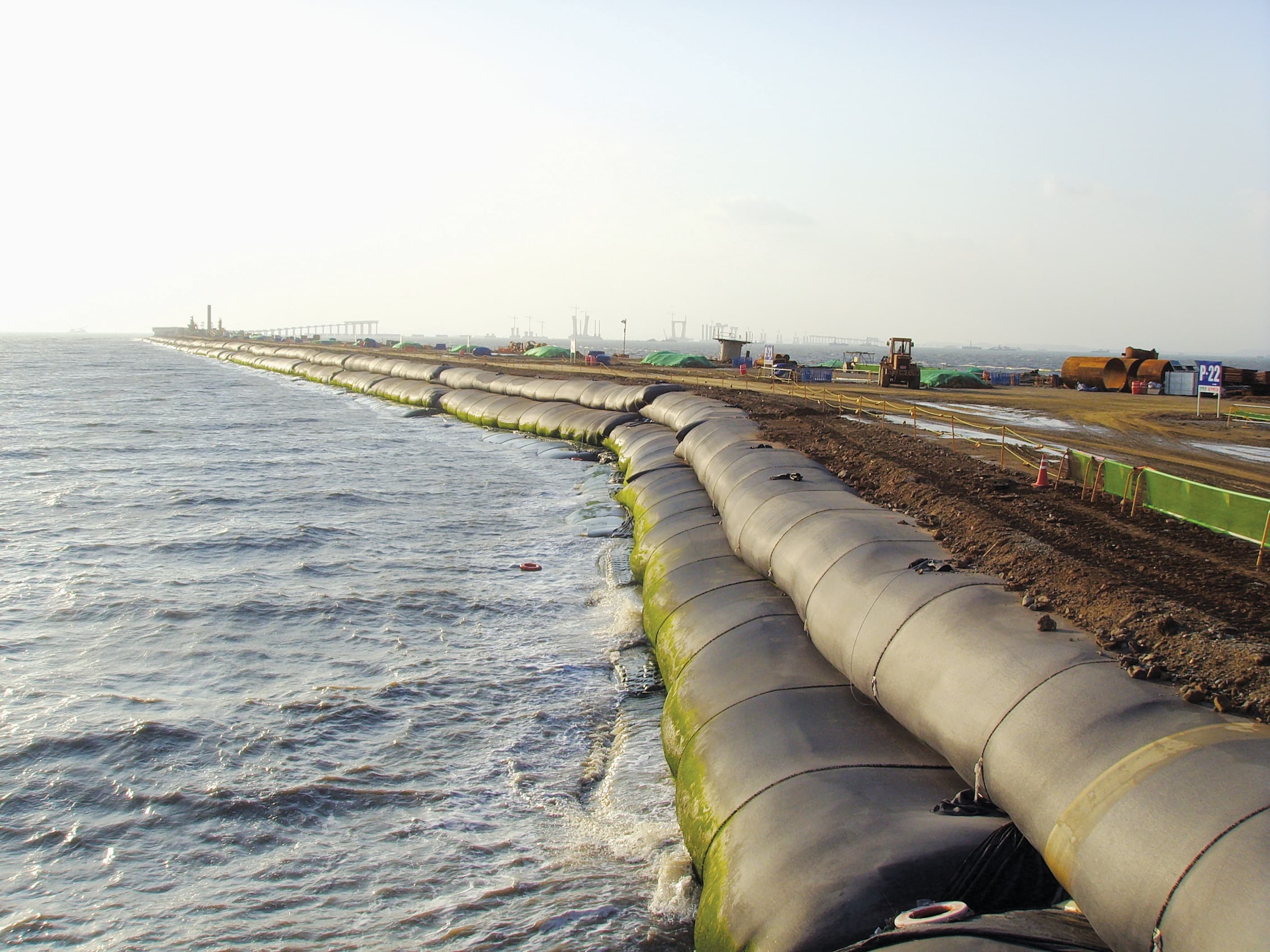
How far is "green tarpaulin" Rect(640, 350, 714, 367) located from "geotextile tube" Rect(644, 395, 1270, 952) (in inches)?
2186

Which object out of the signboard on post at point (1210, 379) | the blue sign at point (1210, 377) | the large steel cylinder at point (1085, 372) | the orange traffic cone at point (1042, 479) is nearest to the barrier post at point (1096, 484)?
the orange traffic cone at point (1042, 479)

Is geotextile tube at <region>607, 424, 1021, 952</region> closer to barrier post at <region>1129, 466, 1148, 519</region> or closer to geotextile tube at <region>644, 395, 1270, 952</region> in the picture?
geotextile tube at <region>644, 395, 1270, 952</region>

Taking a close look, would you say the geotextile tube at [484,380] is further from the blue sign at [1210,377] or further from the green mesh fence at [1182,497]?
the green mesh fence at [1182,497]

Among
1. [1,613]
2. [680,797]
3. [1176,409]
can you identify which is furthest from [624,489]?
[1176,409]

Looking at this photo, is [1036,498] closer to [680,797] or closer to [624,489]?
[680,797]

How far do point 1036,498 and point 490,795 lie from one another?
375 inches

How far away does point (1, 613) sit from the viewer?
13820 millimetres

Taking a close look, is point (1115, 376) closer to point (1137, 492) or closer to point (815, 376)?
point (815, 376)

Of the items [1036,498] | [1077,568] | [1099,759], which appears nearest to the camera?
[1099,759]

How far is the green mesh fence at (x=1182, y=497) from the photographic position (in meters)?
10.5

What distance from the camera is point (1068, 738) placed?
5.40 m

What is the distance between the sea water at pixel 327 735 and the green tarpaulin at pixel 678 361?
43.4m

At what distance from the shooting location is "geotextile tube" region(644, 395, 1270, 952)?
13.5ft

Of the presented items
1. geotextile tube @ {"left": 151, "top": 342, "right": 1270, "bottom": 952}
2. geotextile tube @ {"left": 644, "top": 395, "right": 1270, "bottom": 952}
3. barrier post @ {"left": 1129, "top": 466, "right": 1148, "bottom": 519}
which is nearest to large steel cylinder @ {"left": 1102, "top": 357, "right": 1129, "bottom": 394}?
barrier post @ {"left": 1129, "top": 466, "right": 1148, "bottom": 519}
